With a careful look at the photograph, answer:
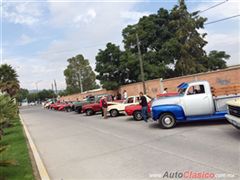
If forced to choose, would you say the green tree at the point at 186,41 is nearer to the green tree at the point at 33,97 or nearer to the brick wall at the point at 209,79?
the brick wall at the point at 209,79

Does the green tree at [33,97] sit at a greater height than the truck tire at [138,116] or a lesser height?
→ greater

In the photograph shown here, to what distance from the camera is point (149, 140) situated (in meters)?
10.9

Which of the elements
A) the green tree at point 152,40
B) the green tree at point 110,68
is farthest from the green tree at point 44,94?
the green tree at point 152,40

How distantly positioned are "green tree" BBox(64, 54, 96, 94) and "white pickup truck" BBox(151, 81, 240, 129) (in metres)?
79.0

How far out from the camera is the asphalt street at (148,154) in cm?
692

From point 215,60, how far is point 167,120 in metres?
32.0

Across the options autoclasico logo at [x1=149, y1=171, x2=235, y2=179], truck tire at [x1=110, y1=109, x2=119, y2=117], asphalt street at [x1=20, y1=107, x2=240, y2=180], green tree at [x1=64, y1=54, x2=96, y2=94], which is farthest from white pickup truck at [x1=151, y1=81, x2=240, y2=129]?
green tree at [x1=64, y1=54, x2=96, y2=94]

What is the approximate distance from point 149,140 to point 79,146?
8.25 ft

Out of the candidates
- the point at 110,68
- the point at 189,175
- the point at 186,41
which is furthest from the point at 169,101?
the point at 110,68

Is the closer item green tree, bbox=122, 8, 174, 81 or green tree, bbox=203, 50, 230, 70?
green tree, bbox=122, 8, 174, 81

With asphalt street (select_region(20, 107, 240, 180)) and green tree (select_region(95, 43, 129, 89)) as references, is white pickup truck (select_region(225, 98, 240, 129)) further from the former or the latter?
green tree (select_region(95, 43, 129, 89))

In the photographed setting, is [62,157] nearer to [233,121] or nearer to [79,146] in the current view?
[79,146]

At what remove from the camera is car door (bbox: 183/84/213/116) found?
1255 cm

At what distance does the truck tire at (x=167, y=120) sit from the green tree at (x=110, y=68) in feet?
98.5
